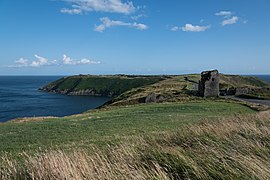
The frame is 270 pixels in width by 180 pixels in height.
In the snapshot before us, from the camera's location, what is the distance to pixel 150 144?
289 inches

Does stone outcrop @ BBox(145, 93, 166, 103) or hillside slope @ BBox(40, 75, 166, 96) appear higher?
stone outcrop @ BBox(145, 93, 166, 103)

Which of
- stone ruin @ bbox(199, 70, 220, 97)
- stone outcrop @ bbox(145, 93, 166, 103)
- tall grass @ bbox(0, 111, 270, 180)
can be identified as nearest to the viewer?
tall grass @ bbox(0, 111, 270, 180)

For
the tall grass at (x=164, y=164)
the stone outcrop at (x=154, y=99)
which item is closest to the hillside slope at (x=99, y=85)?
the stone outcrop at (x=154, y=99)

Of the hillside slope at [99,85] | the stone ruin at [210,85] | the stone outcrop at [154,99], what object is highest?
the stone ruin at [210,85]

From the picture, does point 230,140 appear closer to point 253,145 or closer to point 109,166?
point 253,145

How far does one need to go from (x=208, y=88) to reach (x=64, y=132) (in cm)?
3100

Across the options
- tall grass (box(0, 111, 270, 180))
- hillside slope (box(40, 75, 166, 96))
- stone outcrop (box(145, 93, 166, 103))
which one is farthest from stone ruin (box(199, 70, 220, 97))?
hillside slope (box(40, 75, 166, 96))

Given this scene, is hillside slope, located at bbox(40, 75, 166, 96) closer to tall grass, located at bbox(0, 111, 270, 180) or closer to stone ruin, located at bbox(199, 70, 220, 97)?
stone ruin, located at bbox(199, 70, 220, 97)

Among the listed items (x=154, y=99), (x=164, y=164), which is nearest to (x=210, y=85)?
(x=154, y=99)

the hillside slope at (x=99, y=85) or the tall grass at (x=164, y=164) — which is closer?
the tall grass at (x=164, y=164)

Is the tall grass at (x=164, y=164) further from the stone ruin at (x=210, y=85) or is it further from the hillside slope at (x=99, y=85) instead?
the hillside slope at (x=99, y=85)

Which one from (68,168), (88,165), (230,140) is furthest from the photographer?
(230,140)

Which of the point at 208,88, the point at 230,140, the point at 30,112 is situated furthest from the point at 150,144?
the point at 30,112

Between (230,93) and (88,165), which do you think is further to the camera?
(230,93)
